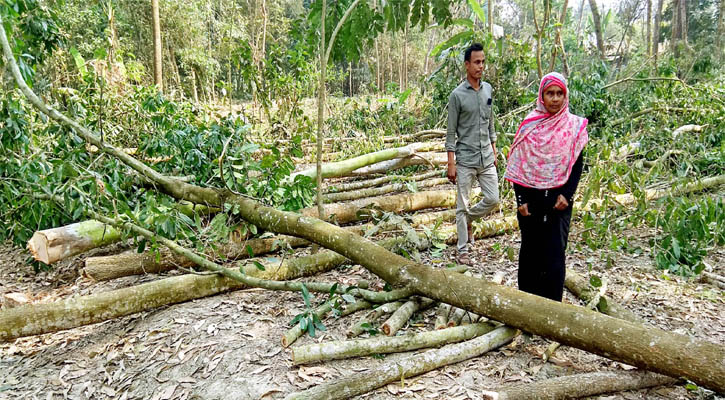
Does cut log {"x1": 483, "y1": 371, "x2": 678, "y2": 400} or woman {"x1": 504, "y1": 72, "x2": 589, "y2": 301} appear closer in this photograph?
cut log {"x1": 483, "y1": 371, "x2": 678, "y2": 400}

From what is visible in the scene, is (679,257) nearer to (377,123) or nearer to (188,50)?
(377,123)

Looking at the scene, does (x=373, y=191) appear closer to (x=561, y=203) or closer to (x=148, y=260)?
(x=148, y=260)

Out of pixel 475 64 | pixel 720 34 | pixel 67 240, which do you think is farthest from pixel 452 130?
pixel 720 34

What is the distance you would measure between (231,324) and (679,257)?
3417 millimetres

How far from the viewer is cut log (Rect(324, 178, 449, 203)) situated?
16.6ft

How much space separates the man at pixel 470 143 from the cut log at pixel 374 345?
1461 mm

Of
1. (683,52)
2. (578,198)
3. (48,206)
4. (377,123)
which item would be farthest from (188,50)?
(683,52)

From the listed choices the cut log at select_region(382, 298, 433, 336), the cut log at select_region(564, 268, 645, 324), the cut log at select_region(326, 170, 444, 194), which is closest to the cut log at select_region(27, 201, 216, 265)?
the cut log at select_region(382, 298, 433, 336)

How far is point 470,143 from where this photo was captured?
151 inches

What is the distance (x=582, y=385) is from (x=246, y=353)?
1701 millimetres

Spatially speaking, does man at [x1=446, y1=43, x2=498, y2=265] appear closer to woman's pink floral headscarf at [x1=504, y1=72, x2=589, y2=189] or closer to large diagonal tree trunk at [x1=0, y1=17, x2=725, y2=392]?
woman's pink floral headscarf at [x1=504, y1=72, x2=589, y2=189]

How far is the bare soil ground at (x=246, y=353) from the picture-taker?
2172mm

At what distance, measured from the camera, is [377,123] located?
9.49 metres

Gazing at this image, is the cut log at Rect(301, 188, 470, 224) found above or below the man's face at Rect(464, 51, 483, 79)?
below
